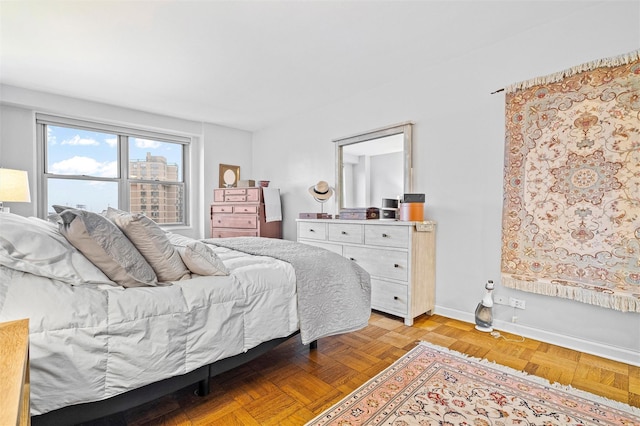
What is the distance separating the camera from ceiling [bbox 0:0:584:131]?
216cm

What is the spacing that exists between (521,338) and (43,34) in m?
4.40

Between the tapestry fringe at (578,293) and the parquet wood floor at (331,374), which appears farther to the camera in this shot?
the tapestry fringe at (578,293)

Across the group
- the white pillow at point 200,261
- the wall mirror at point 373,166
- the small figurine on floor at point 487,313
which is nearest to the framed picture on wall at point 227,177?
the wall mirror at point 373,166

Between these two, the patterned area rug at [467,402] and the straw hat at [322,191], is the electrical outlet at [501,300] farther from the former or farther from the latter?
the straw hat at [322,191]

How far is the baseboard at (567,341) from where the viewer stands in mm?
2037

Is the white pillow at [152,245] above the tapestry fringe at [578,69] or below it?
below

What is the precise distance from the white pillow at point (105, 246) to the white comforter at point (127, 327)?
6 centimetres

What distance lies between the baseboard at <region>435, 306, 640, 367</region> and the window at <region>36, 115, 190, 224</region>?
439 centimetres

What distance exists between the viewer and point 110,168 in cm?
435

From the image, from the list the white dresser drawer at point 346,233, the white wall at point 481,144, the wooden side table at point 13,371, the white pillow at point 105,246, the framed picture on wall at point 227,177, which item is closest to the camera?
the wooden side table at point 13,371

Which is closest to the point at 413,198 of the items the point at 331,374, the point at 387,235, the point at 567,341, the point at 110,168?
the point at 387,235

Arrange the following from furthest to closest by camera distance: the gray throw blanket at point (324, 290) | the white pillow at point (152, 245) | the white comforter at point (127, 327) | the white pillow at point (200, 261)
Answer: the gray throw blanket at point (324, 290) → the white pillow at point (200, 261) → the white pillow at point (152, 245) → the white comforter at point (127, 327)

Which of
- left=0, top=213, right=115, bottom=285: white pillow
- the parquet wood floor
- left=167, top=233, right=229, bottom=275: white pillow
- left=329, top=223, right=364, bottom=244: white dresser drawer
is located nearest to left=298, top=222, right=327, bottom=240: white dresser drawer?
left=329, top=223, right=364, bottom=244: white dresser drawer

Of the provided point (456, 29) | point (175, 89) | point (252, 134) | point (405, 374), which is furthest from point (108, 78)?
point (405, 374)
